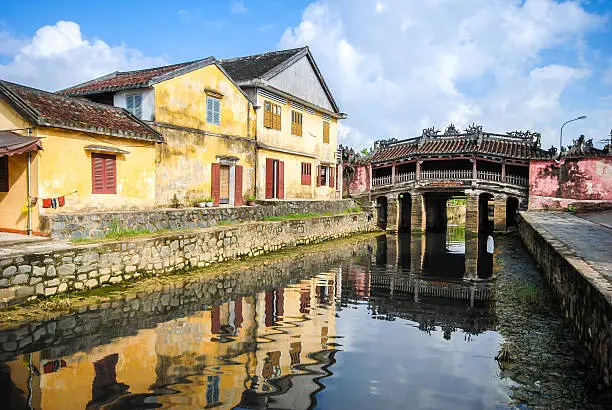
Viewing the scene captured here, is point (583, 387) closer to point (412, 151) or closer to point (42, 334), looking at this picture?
point (42, 334)

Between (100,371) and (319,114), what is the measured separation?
68.9 ft

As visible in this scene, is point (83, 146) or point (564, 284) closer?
point (564, 284)

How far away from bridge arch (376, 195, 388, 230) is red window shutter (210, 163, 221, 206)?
16.4 meters

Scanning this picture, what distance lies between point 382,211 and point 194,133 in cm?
2005

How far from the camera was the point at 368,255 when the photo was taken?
19594mm

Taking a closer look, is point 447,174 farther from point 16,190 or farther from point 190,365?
point 190,365

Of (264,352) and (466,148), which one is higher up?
(466,148)

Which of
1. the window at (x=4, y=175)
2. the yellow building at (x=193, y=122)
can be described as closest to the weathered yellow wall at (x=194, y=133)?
the yellow building at (x=193, y=122)

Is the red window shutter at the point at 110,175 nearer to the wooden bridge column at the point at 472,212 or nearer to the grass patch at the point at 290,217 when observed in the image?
the grass patch at the point at 290,217

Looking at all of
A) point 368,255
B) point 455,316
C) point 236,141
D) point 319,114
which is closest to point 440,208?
point 319,114

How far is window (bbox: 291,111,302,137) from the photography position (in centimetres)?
2308

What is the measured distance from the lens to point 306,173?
80.6 feet

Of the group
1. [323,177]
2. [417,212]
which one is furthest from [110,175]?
[417,212]

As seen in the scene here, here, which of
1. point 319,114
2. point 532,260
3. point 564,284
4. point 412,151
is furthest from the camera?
point 412,151
